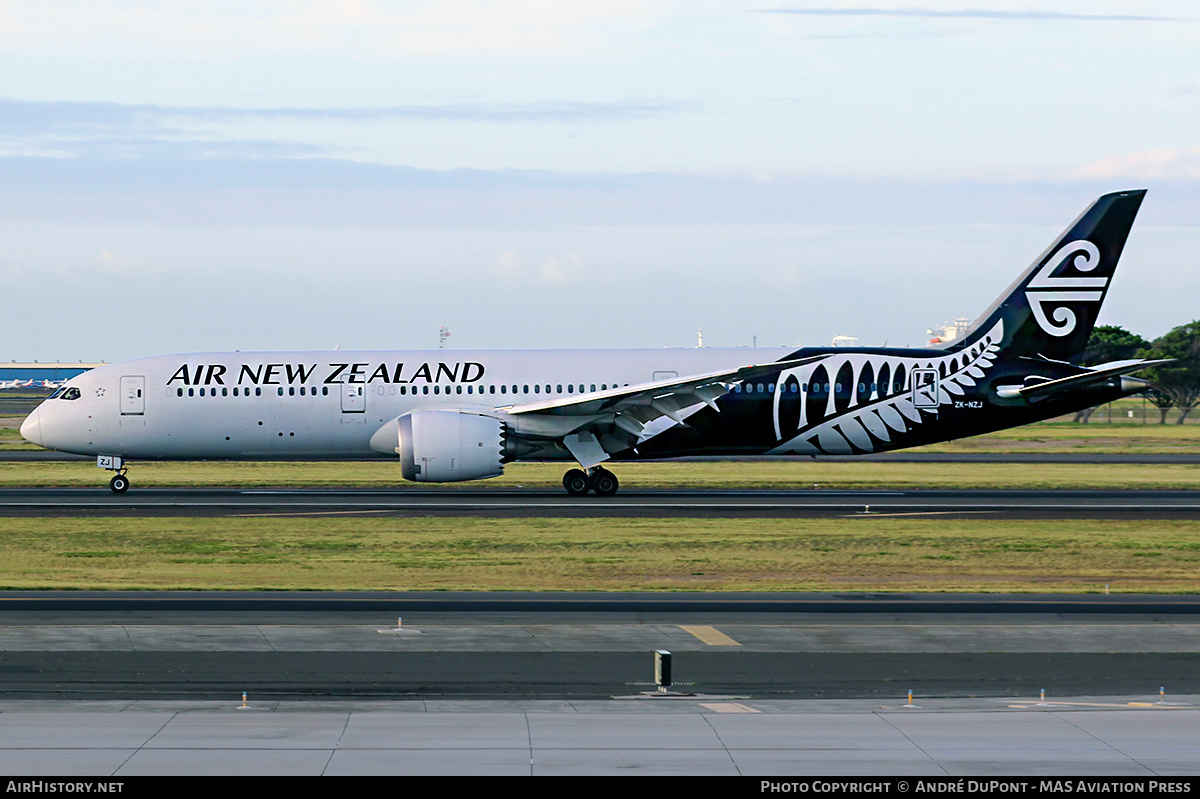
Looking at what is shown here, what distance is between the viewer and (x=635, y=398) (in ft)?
125

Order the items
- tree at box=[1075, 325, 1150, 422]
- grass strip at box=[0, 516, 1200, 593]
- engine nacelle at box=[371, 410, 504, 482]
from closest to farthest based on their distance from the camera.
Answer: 1. grass strip at box=[0, 516, 1200, 593]
2. engine nacelle at box=[371, 410, 504, 482]
3. tree at box=[1075, 325, 1150, 422]

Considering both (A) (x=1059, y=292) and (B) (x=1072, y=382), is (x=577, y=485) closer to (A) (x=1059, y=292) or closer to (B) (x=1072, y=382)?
(B) (x=1072, y=382)

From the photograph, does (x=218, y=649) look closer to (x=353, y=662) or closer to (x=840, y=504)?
(x=353, y=662)

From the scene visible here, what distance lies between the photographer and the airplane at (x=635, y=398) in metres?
39.1

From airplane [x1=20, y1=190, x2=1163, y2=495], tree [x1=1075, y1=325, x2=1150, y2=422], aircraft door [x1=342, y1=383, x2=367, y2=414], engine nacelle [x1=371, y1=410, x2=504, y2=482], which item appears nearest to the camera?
engine nacelle [x1=371, y1=410, x2=504, y2=482]

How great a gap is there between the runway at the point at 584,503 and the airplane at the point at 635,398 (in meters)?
1.35

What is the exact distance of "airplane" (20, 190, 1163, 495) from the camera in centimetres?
3909

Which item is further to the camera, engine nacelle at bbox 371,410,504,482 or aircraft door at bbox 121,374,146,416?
aircraft door at bbox 121,374,146,416

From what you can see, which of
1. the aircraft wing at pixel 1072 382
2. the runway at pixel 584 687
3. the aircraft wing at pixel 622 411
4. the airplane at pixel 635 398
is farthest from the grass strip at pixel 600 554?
the aircraft wing at pixel 1072 382

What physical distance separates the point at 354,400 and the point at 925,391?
17.4 meters

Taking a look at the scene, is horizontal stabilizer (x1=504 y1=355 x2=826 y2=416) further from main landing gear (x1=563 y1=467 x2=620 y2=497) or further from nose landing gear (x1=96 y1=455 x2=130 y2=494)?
nose landing gear (x1=96 y1=455 x2=130 y2=494)

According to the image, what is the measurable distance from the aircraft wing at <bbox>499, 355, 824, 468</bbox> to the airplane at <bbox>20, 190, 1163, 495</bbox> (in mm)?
60

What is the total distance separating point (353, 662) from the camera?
51.8 feet

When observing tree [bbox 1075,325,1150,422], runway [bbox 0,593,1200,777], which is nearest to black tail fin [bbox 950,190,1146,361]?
runway [bbox 0,593,1200,777]
